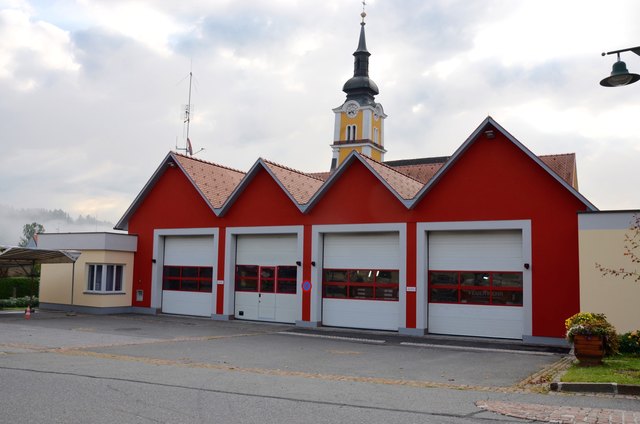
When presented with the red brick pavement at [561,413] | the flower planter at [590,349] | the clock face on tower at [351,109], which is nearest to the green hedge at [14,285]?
the flower planter at [590,349]

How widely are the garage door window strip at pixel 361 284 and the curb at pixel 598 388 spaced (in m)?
10.3

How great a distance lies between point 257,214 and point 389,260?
226 inches

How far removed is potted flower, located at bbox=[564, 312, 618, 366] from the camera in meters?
12.3

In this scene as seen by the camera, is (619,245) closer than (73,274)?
Yes

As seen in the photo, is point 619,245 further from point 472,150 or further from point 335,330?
point 335,330

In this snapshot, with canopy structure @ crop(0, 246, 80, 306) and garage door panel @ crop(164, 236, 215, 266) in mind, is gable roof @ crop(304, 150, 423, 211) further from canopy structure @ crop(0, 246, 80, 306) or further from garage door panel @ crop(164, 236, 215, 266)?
canopy structure @ crop(0, 246, 80, 306)

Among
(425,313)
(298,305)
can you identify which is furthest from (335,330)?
(425,313)

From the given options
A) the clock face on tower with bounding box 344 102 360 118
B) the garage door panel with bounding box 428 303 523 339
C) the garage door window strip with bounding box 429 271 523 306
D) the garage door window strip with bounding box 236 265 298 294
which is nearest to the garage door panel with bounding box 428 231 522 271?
the garage door window strip with bounding box 429 271 523 306

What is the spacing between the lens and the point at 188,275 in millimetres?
25734

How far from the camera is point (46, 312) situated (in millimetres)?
26672

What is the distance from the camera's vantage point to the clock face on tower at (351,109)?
7338 centimetres

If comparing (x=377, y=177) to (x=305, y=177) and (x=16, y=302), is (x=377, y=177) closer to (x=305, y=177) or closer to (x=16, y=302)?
(x=305, y=177)

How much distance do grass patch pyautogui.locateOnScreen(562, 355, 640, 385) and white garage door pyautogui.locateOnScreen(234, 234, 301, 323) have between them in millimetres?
12084

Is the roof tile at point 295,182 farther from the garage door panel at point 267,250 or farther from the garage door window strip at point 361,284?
the garage door window strip at point 361,284
